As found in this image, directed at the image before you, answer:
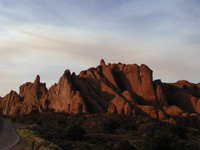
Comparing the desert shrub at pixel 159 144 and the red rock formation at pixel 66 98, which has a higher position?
the red rock formation at pixel 66 98

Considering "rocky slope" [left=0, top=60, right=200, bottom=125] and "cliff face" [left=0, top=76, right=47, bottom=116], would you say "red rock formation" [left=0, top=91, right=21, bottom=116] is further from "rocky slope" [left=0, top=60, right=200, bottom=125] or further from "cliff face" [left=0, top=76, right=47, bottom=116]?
"rocky slope" [left=0, top=60, right=200, bottom=125]

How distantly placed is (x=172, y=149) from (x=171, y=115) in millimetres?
44913

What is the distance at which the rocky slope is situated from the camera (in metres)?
69.1

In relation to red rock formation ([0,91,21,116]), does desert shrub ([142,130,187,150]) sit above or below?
below

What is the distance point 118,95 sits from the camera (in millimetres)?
76875

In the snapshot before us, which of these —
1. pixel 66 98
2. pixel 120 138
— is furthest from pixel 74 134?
pixel 66 98

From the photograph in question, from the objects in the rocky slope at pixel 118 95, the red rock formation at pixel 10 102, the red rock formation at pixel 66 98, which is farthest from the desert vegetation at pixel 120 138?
the red rock formation at pixel 10 102

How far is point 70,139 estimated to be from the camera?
3469 cm

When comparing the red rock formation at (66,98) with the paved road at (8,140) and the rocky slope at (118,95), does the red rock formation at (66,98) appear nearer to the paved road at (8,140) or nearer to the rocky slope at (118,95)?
the rocky slope at (118,95)

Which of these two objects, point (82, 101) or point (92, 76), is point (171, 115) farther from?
point (92, 76)

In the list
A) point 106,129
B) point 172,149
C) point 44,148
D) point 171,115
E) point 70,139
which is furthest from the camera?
point 171,115

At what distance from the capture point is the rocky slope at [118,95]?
227ft

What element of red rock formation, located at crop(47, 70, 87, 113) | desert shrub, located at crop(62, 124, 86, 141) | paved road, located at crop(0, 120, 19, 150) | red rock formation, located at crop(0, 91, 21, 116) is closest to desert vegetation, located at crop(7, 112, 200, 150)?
desert shrub, located at crop(62, 124, 86, 141)

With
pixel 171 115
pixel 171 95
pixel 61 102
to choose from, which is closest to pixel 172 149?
pixel 171 115
